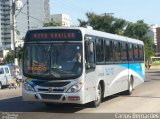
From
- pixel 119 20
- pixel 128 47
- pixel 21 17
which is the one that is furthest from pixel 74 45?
pixel 119 20

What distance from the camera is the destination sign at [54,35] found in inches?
567

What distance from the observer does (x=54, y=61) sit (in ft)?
46.4

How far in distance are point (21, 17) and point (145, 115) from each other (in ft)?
178

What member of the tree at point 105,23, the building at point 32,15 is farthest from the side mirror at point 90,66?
the tree at point 105,23

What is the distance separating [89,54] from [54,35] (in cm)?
135

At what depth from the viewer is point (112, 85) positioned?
17.8 meters

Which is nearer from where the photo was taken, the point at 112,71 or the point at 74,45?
the point at 74,45

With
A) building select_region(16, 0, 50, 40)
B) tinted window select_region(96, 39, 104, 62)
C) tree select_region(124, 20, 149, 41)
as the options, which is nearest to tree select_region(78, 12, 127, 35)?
tree select_region(124, 20, 149, 41)

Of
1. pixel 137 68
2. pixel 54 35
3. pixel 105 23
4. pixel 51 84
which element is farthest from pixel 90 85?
pixel 105 23

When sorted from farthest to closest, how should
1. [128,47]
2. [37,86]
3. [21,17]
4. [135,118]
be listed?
1. [21,17]
2. [128,47]
3. [37,86]
4. [135,118]

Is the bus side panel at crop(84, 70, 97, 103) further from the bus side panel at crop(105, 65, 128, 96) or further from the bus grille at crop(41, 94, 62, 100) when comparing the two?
the bus side panel at crop(105, 65, 128, 96)

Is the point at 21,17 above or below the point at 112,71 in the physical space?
above

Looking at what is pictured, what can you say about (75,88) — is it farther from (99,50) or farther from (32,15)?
(32,15)

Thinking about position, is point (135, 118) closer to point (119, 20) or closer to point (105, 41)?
point (105, 41)
